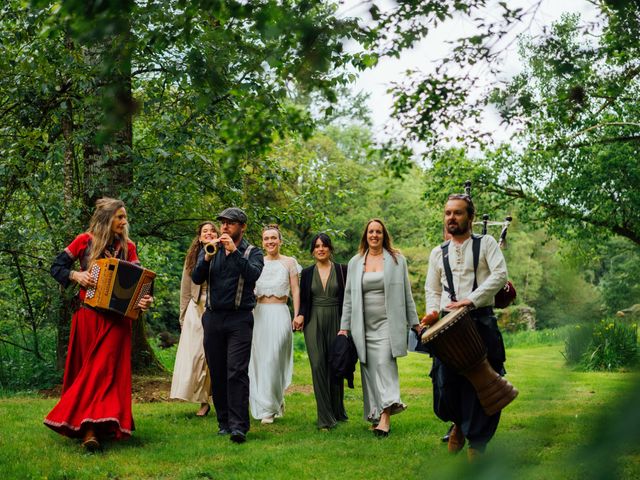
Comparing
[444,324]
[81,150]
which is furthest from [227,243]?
[81,150]

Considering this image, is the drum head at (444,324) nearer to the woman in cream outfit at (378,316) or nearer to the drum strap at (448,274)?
the drum strap at (448,274)

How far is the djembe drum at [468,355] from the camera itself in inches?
228

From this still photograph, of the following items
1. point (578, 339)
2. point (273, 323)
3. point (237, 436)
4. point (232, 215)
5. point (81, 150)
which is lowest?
point (237, 436)

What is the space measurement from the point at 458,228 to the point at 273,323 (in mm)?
3939

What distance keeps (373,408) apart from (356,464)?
5.48 ft

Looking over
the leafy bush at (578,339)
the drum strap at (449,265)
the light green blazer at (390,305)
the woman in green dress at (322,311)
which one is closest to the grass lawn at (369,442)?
the leafy bush at (578,339)

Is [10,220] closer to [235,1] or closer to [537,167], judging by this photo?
[235,1]

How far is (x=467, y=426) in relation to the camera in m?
6.09

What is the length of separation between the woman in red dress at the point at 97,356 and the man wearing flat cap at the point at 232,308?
2.44 feet

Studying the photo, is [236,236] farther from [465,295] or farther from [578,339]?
[578,339]

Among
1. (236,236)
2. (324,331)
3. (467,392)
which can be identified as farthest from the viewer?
(324,331)

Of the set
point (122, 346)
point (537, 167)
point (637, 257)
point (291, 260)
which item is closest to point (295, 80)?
point (637, 257)

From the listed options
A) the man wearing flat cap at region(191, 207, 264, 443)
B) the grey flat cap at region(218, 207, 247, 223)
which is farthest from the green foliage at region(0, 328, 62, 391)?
the grey flat cap at region(218, 207, 247, 223)

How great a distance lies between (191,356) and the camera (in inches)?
392
